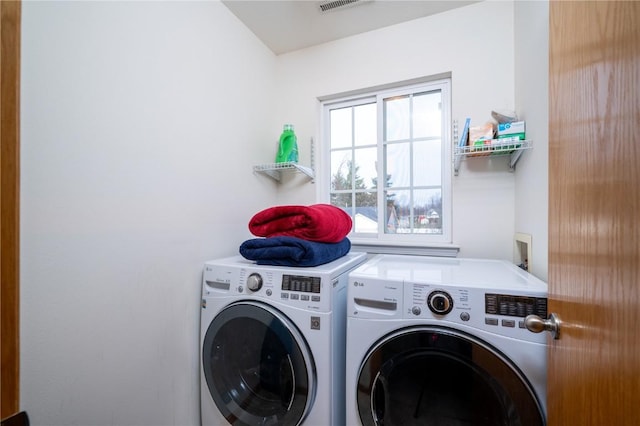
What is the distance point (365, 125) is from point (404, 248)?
93cm

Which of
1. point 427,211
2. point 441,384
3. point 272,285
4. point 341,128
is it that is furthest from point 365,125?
point 441,384

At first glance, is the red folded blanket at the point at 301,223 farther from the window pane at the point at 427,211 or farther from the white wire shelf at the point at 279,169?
the window pane at the point at 427,211

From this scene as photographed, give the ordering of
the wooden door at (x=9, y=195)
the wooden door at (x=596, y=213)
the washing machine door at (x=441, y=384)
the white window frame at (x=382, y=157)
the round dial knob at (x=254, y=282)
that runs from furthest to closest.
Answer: the white window frame at (x=382, y=157)
the round dial knob at (x=254, y=282)
the washing machine door at (x=441, y=384)
the wooden door at (x=9, y=195)
the wooden door at (x=596, y=213)

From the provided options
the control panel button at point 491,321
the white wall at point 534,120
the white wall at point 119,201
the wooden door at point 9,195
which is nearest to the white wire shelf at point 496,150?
the white wall at point 534,120

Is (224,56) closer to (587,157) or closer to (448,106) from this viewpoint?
(448,106)

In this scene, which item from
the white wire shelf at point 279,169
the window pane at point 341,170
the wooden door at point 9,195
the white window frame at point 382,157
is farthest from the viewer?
the window pane at point 341,170

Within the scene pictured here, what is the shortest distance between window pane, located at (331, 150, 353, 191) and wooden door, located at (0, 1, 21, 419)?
1.62 m

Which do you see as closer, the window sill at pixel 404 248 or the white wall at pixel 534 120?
the white wall at pixel 534 120

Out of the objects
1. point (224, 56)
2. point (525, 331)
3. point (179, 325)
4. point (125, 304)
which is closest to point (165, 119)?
point (224, 56)

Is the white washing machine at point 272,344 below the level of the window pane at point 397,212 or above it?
below

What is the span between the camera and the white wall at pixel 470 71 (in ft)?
4.77

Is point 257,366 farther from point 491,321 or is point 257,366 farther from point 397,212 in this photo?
point 397,212

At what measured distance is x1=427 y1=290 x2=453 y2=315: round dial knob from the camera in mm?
863

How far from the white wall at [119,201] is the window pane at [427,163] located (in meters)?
1.21
